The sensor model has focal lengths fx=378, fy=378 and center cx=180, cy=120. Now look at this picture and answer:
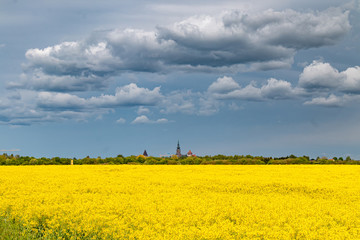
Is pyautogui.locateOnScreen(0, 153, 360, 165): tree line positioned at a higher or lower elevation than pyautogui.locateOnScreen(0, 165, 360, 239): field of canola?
higher

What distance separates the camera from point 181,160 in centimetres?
4159

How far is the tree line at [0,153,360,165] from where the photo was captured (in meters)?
40.1

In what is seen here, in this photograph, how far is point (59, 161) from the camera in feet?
140

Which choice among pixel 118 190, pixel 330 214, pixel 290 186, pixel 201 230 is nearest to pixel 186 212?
pixel 201 230

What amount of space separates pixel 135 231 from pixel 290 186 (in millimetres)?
12273

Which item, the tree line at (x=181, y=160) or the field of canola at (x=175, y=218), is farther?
the tree line at (x=181, y=160)

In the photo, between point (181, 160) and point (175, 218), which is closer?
point (175, 218)

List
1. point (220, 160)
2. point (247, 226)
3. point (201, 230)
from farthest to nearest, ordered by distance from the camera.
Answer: point (220, 160)
point (247, 226)
point (201, 230)

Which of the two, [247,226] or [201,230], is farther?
[247,226]

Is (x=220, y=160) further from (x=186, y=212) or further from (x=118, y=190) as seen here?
(x=186, y=212)

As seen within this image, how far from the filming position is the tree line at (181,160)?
40062mm

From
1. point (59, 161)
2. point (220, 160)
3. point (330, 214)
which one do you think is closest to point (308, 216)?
point (330, 214)

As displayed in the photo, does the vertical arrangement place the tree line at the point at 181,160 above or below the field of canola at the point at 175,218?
above

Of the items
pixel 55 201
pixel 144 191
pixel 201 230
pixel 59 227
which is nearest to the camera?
pixel 201 230
